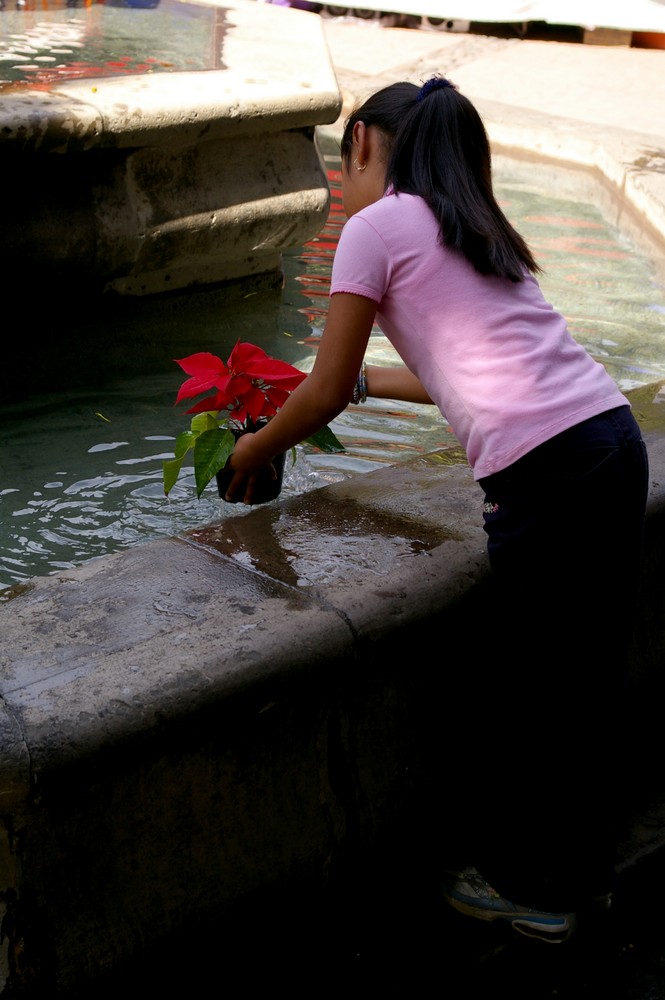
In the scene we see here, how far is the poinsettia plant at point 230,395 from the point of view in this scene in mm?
2332

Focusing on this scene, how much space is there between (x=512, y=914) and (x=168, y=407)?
2.36 meters

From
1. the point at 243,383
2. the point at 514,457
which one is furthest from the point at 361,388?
the point at 514,457

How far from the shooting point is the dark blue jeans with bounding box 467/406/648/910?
1.92 metres

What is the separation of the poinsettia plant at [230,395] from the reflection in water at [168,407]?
1.75 ft

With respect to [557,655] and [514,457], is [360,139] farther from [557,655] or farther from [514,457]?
[557,655]

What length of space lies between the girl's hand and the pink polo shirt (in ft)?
1.30

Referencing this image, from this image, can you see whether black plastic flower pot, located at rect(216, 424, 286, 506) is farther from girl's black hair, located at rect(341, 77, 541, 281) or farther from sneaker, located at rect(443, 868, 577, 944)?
sneaker, located at rect(443, 868, 577, 944)

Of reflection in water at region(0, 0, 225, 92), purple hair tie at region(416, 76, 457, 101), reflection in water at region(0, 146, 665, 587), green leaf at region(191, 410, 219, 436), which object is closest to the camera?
purple hair tie at region(416, 76, 457, 101)

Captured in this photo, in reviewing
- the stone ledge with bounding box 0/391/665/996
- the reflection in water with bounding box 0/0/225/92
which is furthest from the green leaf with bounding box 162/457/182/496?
the reflection in water with bounding box 0/0/225/92

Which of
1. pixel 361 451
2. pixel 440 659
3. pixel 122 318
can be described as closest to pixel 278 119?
pixel 122 318

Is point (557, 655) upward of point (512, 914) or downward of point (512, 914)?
upward

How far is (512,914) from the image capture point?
2035 millimetres

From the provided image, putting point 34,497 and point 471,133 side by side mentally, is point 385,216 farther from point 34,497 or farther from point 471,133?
point 34,497

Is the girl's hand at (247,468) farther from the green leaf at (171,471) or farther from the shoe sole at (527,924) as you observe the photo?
the shoe sole at (527,924)
